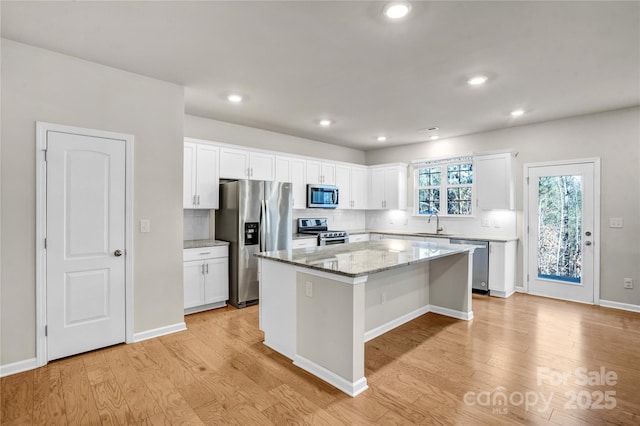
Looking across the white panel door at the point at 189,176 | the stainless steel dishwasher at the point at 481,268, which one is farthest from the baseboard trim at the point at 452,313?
the white panel door at the point at 189,176

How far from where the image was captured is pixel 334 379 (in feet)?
8.04

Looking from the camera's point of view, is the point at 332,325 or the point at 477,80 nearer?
the point at 332,325

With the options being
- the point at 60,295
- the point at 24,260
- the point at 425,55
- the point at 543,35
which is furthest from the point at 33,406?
the point at 543,35

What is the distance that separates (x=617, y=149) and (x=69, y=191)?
6.56 metres

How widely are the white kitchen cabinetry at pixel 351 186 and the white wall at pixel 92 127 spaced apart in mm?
3523

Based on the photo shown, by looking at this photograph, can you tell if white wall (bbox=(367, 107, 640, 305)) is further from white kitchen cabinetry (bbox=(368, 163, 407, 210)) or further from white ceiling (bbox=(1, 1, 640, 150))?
white kitchen cabinetry (bbox=(368, 163, 407, 210))

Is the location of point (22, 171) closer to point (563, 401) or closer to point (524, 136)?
point (563, 401)

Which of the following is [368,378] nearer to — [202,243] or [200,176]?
[202,243]

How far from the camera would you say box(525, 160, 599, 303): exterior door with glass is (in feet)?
15.0

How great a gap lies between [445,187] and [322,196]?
2.34m

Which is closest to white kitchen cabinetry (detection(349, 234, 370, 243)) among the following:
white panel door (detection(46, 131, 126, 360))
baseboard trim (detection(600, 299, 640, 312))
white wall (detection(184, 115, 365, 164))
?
white wall (detection(184, 115, 365, 164))

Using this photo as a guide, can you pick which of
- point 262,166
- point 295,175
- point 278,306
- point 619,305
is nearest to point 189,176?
point 262,166

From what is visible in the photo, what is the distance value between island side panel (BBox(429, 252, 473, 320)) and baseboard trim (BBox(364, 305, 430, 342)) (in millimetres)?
207

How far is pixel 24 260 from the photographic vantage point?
2.67 metres
